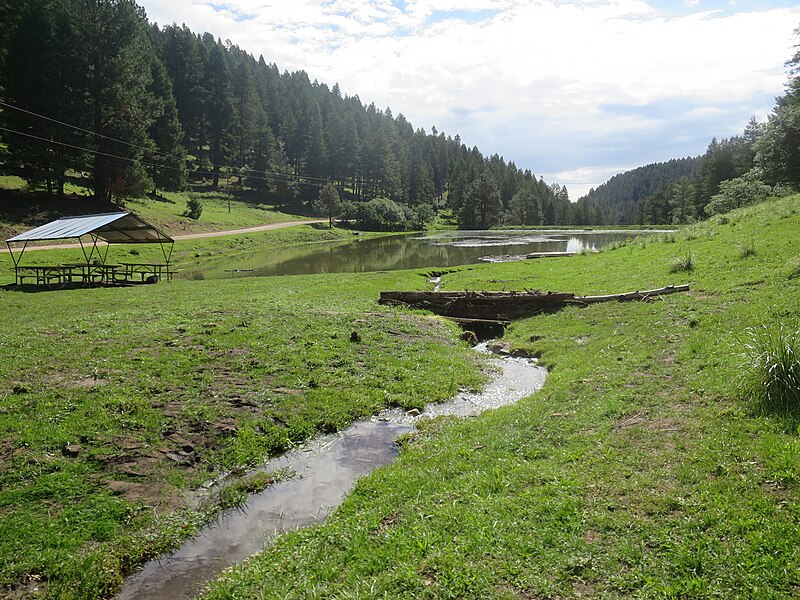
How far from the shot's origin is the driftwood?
72.4 ft

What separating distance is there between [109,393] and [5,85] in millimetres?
61384

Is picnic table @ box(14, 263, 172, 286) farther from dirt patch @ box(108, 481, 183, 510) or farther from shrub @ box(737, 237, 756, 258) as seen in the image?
shrub @ box(737, 237, 756, 258)

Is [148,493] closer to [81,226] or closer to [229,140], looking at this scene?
[81,226]

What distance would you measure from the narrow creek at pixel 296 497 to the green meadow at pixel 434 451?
37 centimetres

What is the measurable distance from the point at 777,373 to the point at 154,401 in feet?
42.2

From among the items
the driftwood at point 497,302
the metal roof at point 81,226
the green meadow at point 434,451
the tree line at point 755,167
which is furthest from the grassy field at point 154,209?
the tree line at point 755,167

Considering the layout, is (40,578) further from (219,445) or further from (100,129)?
(100,129)

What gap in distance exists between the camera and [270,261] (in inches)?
2169

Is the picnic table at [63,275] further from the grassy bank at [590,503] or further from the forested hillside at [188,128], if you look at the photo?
the grassy bank at [590,503]

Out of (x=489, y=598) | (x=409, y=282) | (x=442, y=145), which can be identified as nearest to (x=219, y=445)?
(x=489, y=598)

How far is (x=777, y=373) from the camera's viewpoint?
8.03m

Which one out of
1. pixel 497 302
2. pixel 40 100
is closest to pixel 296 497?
pixel 497 302

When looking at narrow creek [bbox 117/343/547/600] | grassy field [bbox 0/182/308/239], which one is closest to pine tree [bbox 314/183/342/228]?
grassy field [bbox 0/182/308/239]

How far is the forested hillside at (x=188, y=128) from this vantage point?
53.7 metres
